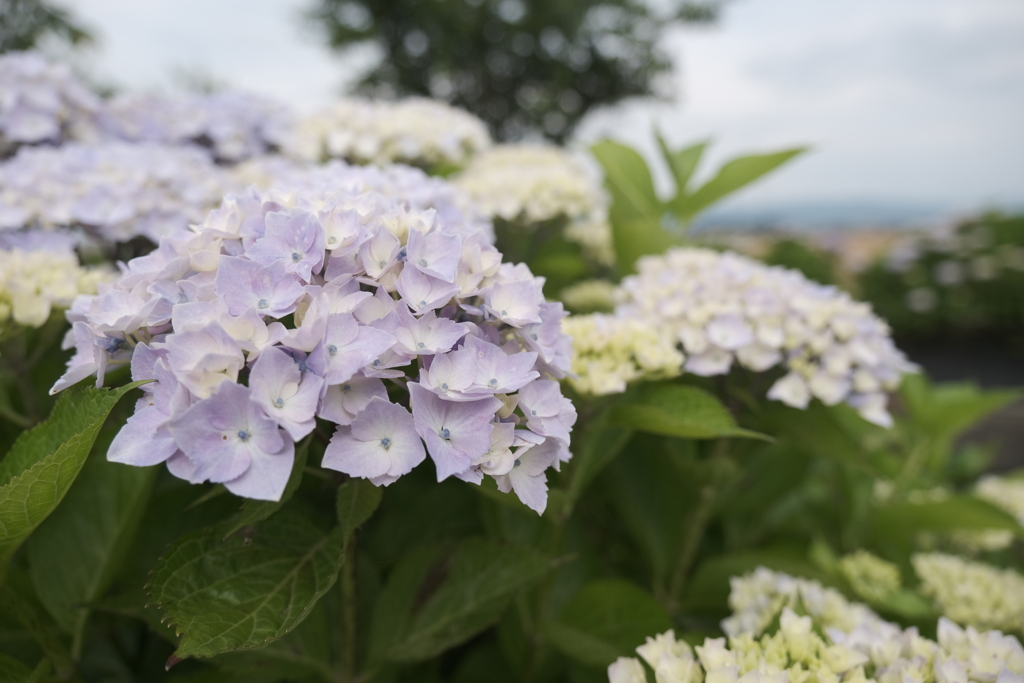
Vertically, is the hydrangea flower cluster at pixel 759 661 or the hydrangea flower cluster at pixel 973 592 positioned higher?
the hydrangea flower cluster at pixel 759 661

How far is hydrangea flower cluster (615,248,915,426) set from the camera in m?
0.99

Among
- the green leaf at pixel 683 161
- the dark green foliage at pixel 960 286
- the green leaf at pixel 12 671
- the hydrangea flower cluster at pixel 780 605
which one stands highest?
the green leaf at pixel 683 161

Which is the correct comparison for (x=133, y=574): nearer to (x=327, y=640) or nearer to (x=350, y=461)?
(x=327, y=640)

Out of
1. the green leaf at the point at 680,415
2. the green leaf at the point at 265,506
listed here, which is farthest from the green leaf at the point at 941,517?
the green leaf at the point at 265,506

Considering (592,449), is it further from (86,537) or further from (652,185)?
(652,185)

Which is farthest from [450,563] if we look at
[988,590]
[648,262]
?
[988,590]

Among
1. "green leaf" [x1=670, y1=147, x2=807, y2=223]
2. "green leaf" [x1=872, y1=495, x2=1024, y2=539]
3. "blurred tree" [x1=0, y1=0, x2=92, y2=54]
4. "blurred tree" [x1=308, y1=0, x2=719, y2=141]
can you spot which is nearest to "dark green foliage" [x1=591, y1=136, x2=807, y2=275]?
A: "green leaf" [x1=670, y1=147, x2=807, y2=223]

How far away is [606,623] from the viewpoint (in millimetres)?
926

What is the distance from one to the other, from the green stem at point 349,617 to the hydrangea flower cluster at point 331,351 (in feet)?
0.71

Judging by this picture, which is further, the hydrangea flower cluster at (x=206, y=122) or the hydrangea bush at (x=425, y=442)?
the hydrangea flower cluster at (x=206, y=122)

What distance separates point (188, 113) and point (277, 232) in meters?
1.41

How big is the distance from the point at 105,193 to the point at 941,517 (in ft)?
5.43

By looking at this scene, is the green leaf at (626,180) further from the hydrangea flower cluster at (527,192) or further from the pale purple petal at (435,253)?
the pale purple petal at (435,253)

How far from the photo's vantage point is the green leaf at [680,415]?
0.78 m
